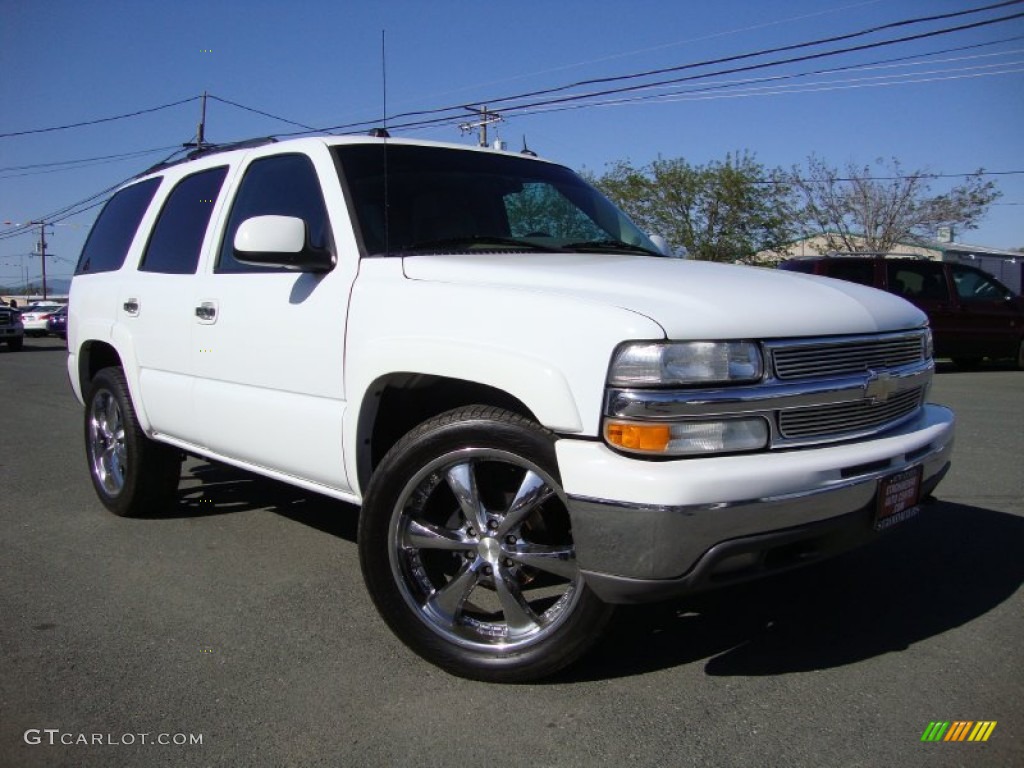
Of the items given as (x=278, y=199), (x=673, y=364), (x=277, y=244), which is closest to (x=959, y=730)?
(x=673, y=364)

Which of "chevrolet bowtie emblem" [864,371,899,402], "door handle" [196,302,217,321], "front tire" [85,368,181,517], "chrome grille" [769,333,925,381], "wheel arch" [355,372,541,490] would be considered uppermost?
"door handle" [196,302,217,321]

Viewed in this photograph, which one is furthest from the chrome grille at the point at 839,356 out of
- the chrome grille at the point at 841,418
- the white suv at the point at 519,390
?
the chrome grille at the point at 841,418

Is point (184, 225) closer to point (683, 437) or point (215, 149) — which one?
point (215, 149)

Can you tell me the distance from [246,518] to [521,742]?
3043 millimetres

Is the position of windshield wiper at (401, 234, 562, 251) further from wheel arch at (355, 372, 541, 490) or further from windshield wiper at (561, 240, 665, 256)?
wheel arch at (355, 372, 541, 490)

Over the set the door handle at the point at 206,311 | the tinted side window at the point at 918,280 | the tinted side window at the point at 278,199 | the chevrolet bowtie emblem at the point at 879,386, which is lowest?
the chevrolet bowtie emblem at the point at 879,386

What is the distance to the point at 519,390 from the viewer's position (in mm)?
2812

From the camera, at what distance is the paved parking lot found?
2.64 meters

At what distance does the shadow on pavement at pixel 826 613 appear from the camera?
10.5 feet

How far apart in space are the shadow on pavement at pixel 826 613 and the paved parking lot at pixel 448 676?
0.04 feet

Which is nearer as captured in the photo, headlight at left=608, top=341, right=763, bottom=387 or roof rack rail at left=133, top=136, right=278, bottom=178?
headlight at left=608, top=341, right=763, bottom=387

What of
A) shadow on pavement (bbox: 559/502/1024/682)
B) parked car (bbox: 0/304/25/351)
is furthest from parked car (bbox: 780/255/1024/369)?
parked car (bbox: 0/304/25/351)

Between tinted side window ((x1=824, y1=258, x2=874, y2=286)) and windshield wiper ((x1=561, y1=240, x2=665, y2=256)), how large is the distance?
36.8 feet

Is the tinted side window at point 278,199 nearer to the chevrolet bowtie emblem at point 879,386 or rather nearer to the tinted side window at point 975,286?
the chevrolet bowtie emblem at point 879,386
